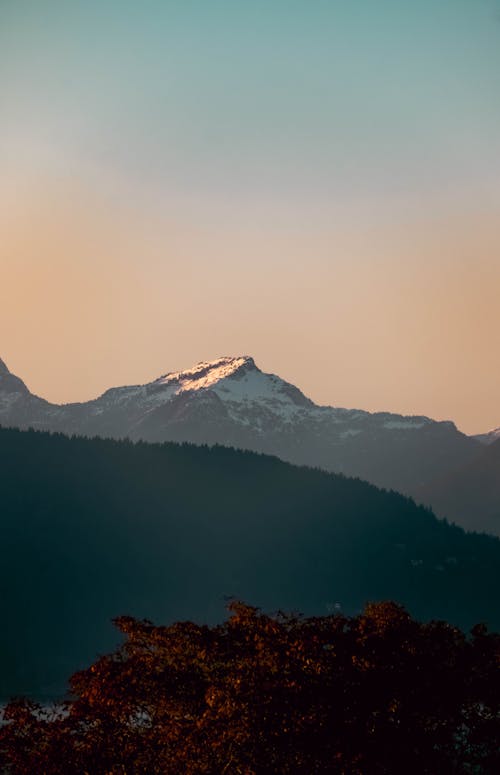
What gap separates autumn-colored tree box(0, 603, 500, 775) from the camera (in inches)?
2842

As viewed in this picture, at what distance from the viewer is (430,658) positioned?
265 ft

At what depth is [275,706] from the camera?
72.6 meters

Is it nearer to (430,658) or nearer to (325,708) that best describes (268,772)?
(325,708)

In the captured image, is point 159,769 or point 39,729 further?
point 39,729

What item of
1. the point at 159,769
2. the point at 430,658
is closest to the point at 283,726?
the point at 159,769

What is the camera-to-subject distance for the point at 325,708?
73.9 meters

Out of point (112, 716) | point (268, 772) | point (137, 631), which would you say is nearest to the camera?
point (268, 772)

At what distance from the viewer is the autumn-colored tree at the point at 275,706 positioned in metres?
72.2

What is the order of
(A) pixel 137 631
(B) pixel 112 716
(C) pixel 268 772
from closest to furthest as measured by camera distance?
(C) pixel 268 772 < (B) pixel 112 716 < (A) pixel 137 631

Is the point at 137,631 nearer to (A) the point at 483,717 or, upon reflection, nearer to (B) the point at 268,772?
(B) the point at 268,772

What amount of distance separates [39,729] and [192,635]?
10386 mm

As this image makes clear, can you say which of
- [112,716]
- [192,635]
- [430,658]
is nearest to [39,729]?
[112,716]

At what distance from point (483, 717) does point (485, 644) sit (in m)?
5.60

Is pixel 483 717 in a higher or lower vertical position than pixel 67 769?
higher
